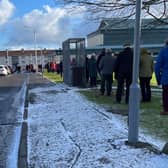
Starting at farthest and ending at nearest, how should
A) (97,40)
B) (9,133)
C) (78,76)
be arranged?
1. (97,40)
2. (78,76)
3. (9,133)

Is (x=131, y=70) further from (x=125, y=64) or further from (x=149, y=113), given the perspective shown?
(x=149, y=113)

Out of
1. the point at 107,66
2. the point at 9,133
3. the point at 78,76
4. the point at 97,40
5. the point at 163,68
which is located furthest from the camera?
the point at 97,40

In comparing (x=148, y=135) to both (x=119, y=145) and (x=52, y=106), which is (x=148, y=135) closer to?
(x=119, y=145)

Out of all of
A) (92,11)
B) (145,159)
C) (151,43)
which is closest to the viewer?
(145,159)

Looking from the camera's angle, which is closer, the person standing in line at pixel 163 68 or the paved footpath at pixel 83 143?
the paved footpath at pixel 83 143

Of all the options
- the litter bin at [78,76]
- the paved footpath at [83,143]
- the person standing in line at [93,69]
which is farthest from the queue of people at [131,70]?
the litter bin at [78,76]

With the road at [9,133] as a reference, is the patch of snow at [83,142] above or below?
above

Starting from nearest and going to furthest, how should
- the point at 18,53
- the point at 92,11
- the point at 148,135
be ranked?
the point at 148,135, the point at 92,11, the point at 18,53

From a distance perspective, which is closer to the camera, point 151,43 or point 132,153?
point 132,153

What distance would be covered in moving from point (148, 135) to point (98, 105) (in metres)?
5.39

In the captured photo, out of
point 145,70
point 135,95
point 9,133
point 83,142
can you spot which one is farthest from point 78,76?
point 135,95

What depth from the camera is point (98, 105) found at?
14617mm

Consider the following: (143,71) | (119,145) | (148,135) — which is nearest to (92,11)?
(143,71)

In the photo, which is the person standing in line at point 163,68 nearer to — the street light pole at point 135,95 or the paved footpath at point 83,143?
the paved footpath at point 83,143
